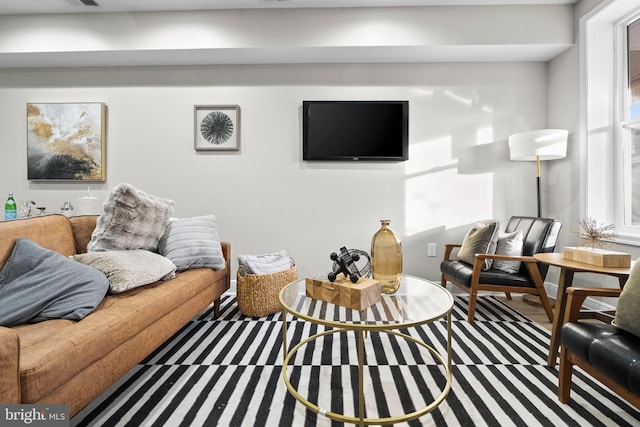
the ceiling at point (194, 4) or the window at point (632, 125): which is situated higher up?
the ceiling at point (194, 4)

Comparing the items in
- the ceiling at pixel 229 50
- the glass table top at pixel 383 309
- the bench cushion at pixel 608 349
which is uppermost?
the ceiling at pixel 229 50

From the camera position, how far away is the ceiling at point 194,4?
2723 millimetres

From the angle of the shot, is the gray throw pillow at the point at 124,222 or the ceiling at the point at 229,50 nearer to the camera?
the gray throw pillow at the point at 124,222

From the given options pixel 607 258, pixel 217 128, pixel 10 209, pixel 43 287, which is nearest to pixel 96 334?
pixel 43 287

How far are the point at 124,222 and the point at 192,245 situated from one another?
1.46 feet

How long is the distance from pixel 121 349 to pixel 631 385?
1.90m

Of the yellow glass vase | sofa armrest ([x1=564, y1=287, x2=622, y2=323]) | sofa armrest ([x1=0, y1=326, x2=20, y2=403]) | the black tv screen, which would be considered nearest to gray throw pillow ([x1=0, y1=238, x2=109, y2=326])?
sofa armrest ([x1=0, y1=326, x2=20, y2=403])

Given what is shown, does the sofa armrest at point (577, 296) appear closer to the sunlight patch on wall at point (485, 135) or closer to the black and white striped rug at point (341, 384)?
the black and white striped rug at point (341, 384)

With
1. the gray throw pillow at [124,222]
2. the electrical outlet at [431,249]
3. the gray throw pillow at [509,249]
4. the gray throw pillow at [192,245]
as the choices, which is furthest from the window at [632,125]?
the gray throw pillow at [124,222]

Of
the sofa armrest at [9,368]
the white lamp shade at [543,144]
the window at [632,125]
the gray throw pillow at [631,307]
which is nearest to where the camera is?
the sofa armrest at [9,368]

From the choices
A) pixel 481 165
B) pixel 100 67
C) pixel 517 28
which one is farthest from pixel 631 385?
pixel 100 67

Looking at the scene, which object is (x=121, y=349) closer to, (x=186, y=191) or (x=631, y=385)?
(x=631, y=385)

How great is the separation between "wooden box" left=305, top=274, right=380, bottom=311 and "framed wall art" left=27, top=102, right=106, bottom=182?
2865 millimetres

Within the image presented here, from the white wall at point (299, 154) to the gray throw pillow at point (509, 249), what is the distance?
0.64 metres
